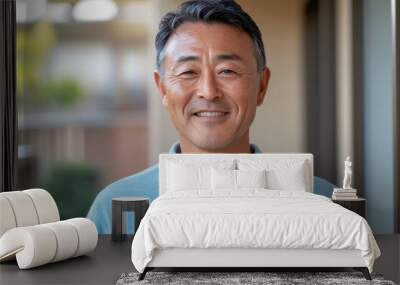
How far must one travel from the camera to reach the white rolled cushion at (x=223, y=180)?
6.11 m

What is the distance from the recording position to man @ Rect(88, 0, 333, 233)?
261 inches

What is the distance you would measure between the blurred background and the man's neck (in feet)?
0.36

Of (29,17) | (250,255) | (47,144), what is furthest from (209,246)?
(29,17)

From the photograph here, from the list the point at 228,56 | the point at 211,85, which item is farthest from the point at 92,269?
the point at 228,56

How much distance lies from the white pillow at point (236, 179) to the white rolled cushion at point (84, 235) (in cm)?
120

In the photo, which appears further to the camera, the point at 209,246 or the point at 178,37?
the point at 178,37

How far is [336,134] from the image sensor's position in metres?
6.88

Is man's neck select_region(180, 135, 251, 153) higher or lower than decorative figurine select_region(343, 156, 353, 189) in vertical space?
higher

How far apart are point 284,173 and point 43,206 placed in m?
2.16

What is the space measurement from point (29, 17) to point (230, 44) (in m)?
2.07

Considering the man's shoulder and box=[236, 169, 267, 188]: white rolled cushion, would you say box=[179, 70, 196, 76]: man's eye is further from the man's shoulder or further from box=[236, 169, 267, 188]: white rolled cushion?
box=[236, 169, 267, 188]: white rolled cushion

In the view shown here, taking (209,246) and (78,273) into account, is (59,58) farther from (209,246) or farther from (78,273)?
(209,246)

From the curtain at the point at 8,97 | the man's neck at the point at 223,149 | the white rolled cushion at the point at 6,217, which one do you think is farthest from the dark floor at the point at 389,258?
the curtain at the point at 8,97

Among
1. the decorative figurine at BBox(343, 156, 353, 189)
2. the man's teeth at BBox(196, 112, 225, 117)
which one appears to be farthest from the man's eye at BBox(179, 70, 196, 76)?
the decorative figurine at BBox(343, 156, 353, 189)
